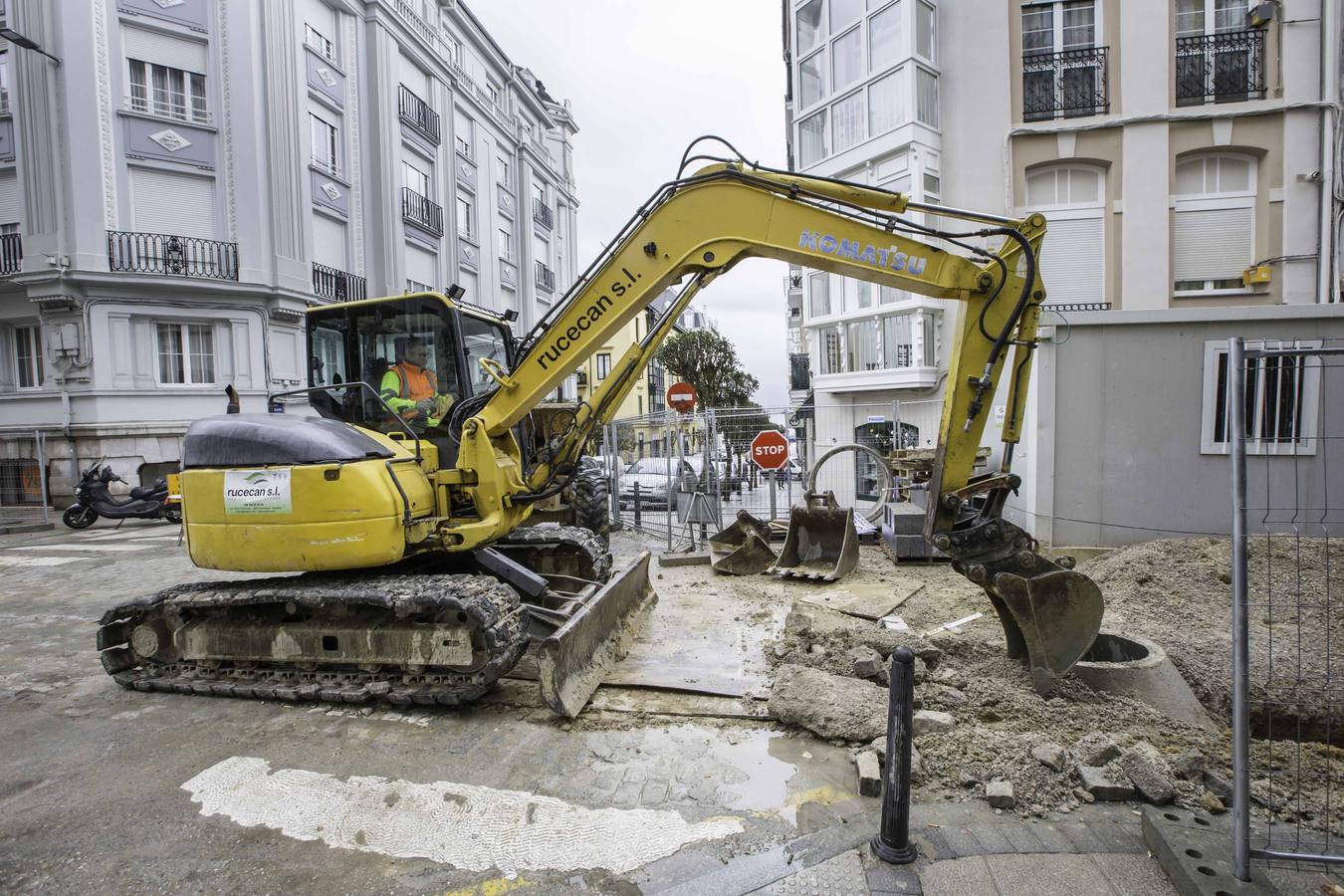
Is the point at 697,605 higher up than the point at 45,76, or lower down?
lower down

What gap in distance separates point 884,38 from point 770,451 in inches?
401

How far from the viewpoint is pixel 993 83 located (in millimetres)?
13695

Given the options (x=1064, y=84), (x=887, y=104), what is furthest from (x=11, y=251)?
(x=1064, y=84)

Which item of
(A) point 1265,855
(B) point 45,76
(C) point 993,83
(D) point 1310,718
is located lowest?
(D) point 1310,718

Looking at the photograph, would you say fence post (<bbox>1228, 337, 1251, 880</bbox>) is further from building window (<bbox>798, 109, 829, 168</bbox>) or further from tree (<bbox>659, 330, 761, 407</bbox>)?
tree (<bbox>659, 330, 761, 407</bbox>)

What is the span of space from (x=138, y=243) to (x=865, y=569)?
682 inches

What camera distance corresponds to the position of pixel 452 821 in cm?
319

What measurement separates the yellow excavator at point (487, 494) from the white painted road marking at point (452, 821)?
80 centimetres

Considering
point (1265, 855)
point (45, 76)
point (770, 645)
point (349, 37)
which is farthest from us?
point (349, 37)

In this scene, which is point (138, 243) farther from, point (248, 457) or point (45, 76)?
point (248, 457)

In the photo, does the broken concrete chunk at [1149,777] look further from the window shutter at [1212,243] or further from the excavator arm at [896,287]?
the window shutter at [1212,243]

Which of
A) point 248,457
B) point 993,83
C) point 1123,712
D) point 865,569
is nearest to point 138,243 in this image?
point 248,457

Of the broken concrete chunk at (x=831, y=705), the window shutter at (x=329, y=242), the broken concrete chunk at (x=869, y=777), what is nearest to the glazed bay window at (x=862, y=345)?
the broken concrete chunk at (x=831, y=705)

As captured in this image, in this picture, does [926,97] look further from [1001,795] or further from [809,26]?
[1001,795]
